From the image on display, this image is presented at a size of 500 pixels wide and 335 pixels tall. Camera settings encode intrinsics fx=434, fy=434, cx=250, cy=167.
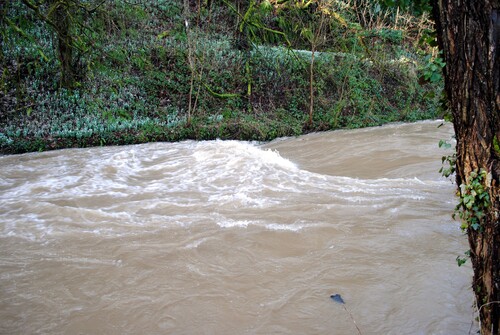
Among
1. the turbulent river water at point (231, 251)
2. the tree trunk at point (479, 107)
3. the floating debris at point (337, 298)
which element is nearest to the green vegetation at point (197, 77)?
the turbulent river water at point (231, 251)

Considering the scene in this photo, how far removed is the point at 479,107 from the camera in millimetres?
2262

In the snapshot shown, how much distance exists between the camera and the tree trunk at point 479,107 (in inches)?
86.3

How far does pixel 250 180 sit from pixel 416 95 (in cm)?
1408

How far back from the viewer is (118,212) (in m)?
6.47

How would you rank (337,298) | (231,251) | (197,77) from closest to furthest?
1. (337,298)
2. (231,251)
3. (197,77)

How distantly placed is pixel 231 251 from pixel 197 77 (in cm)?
1112

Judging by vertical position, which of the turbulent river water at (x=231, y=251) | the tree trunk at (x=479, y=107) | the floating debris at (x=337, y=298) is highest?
the tree trunk at (x=479, y=107)

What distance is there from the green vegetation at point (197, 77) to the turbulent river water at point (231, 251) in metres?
4.21

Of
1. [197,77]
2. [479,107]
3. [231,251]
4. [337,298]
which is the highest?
[197,77]

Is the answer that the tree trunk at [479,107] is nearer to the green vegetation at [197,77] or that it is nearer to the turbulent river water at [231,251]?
the turbulent river water at [231,251]

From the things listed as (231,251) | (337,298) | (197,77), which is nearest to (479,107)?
(337,298)

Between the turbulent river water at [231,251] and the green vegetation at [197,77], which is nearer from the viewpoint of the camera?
the turbulent river water at [231,251]

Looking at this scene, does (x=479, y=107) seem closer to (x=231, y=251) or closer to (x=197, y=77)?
(x=231, y=251)

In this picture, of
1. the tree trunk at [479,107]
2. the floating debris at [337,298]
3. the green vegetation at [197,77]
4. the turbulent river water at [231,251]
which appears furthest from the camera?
the green vegetation at [197,77]
